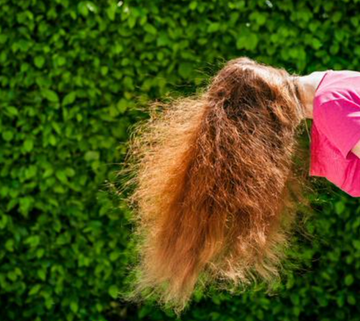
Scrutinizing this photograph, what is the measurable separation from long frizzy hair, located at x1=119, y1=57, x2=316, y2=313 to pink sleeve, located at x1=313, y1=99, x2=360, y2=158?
0.20m

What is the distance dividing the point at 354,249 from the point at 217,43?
50.6 inches

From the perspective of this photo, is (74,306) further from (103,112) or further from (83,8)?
(83,8)

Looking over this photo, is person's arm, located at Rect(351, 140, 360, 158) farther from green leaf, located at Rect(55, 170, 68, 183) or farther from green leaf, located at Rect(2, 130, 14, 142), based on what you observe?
green leaf, located at Rect(2, 130, 14, 142)

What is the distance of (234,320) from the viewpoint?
14.6 ft

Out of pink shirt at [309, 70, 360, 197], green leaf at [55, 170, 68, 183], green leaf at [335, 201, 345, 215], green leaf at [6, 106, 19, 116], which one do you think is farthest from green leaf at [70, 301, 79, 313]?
pink shirt at [309, 70, 360, 197]

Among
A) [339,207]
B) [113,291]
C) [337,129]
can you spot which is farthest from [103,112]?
[337,129]

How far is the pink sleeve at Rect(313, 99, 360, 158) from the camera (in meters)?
2.46

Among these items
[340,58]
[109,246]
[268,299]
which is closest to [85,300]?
[109,246]

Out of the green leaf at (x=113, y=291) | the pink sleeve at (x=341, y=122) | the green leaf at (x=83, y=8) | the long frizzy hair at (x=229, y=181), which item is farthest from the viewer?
the green leaf at (x=113, y=291)

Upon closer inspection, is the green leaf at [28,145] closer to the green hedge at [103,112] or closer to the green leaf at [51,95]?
the green hedge at [103,112]

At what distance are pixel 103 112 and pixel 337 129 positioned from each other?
2038 mm

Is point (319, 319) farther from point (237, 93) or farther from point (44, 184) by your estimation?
point (237, 93)

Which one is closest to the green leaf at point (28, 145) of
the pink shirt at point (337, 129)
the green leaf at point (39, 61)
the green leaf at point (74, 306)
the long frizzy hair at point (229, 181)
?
the green leaf at point (39, 61)

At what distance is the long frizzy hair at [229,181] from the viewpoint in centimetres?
272
